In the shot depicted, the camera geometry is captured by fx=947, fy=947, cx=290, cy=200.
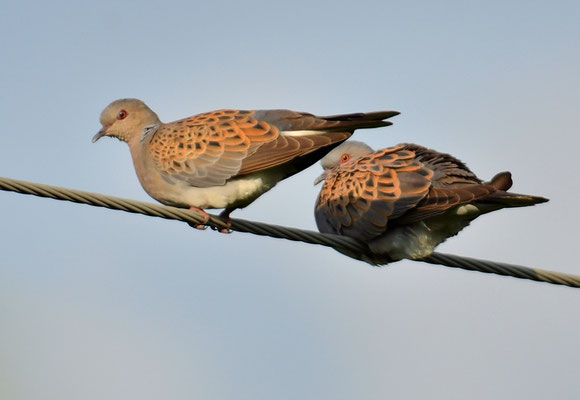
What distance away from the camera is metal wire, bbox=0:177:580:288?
4.27 meters

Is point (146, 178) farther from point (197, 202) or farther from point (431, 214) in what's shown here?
point (431, 214)

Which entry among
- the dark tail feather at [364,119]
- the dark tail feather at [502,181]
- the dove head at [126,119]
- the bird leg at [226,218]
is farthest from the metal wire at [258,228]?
the dove head at [126,119]

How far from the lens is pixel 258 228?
4836mm

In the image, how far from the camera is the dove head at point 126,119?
6.39 meters

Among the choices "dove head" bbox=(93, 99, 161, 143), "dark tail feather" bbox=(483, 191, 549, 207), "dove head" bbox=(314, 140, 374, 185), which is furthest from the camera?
"dove head" bbox=(314, 140, 374, 185)

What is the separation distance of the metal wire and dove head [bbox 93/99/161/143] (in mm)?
1207

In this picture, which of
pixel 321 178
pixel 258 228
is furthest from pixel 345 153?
pixel 258 228

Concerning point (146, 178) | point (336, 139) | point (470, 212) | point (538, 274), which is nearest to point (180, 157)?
point (146, 178)

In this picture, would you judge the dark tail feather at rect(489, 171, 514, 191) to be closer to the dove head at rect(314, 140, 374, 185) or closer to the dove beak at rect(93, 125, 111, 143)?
the dove head at rect(314, 140, 374, 185)

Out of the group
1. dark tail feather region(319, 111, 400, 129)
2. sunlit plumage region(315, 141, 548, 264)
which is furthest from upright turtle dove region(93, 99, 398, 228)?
sunlit plumage region(315, 141, 548, 264)

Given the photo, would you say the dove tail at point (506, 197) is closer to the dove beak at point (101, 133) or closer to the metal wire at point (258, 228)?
the metal wire at point (258, 228)

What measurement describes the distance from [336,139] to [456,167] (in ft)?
2.69

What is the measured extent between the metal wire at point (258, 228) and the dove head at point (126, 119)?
3.96 feet

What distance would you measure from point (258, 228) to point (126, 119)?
1.97 meters
